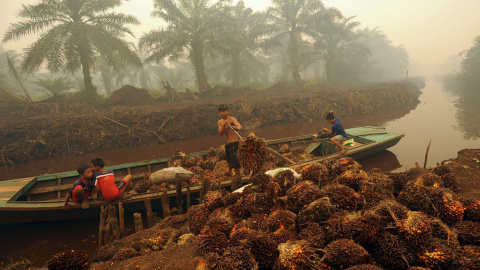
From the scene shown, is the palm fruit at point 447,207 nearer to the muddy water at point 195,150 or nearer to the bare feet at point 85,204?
the muddy water at point 195,150

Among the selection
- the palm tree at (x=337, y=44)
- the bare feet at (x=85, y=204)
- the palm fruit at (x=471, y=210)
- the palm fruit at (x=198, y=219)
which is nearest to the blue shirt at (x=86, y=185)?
the bare feet at (x=85, y=204)

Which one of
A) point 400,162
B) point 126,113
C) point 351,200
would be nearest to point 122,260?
point 351,200

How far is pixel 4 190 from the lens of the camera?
5746 millimetres

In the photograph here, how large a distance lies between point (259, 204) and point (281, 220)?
18.6 inches

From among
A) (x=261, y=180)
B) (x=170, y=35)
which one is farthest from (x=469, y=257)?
(x=170, y=35)

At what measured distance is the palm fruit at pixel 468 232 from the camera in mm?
2566

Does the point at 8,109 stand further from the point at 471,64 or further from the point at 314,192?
the point at 471,64

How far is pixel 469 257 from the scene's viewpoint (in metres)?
2.30

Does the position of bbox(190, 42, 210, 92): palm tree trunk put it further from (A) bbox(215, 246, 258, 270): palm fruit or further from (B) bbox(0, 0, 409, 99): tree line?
(A) bbox(215, 246, 258, 270): palm fruit

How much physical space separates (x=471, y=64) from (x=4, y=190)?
148ft

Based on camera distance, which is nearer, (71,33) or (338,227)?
(338,227)

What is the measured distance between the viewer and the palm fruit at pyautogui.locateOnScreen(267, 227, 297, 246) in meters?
2.64

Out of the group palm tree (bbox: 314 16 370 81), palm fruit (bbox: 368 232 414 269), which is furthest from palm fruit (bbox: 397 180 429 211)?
palm tree (bbox: 314 16 370 81)

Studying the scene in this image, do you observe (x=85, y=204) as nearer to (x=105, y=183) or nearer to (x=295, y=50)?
(x=105, y=183)
